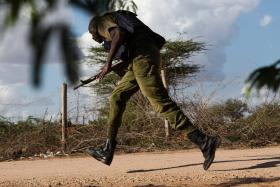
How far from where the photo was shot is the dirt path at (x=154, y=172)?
21.0ft

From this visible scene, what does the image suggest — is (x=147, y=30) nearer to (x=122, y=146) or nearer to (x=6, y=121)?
(x=122, y=146)

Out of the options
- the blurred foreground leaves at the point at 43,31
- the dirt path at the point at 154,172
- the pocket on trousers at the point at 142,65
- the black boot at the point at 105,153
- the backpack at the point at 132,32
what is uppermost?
the backpack at the point at 132,32

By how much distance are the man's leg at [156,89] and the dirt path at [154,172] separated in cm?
40

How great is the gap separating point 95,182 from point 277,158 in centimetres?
292

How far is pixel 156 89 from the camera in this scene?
6.40 meters

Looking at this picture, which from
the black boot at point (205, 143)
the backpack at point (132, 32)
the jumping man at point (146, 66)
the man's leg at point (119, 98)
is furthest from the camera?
the man's leg at point (119, 98)

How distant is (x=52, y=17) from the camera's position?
2.79 m

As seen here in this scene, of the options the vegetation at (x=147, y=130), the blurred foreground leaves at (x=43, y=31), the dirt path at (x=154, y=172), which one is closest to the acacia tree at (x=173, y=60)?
the vegetation at (x=147, y=130)

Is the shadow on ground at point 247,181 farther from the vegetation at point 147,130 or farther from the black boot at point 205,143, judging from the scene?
the vegetation at point 147,130

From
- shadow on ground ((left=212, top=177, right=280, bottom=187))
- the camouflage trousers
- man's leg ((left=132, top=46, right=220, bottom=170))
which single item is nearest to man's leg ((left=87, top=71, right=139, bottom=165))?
the camouflage trousers

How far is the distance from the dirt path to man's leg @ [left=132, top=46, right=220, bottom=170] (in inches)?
15.9

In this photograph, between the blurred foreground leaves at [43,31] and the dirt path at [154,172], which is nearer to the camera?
the blurred foreground leaves at [43,31]

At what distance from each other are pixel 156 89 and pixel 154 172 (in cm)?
121

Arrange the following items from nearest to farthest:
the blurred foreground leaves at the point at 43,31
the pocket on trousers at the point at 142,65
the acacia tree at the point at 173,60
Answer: the blurred foreground leaves at the point at 43,31
the pocket on trousers at the point at 142,65
the acacia tree at the point at 173,60
